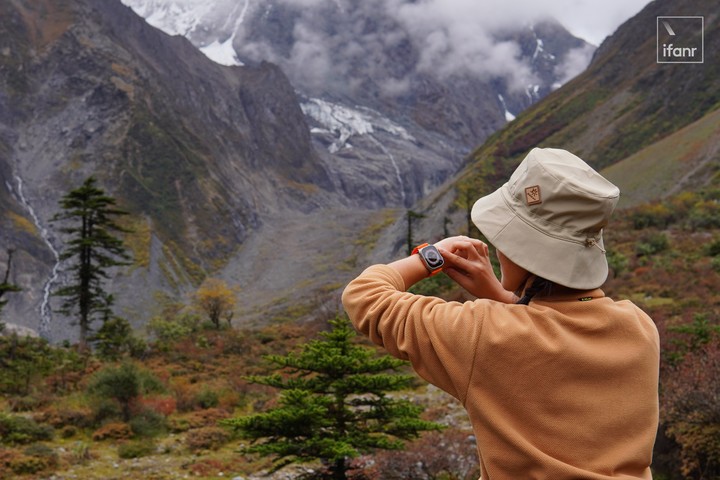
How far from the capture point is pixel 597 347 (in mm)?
1706

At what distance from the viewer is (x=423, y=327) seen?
5.68 ft

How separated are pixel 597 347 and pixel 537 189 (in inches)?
19.4

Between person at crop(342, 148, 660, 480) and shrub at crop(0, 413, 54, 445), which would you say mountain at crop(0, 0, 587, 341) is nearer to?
shrub at crop(0, 413, 54, 445)

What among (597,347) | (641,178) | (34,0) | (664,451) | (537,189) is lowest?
(664,451)

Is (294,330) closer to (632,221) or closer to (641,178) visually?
(632,221)

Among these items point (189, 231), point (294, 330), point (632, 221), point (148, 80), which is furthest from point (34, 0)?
point (632, 221)

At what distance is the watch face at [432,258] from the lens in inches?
78.8

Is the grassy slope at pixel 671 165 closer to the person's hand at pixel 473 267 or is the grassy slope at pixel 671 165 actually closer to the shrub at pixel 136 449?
the shrub at pixel 136 449

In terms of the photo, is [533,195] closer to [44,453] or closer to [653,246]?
[44,453]

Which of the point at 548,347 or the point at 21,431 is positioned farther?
the point at 21,431

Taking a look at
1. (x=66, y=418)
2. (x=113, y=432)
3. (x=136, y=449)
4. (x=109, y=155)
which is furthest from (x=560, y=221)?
(x=109, y=155)

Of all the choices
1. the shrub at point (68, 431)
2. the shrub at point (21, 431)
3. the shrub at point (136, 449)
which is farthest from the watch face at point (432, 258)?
the shrub at point (68, 431)

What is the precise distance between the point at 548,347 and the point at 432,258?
0.52m

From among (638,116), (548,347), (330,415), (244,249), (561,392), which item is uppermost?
(638,116)
